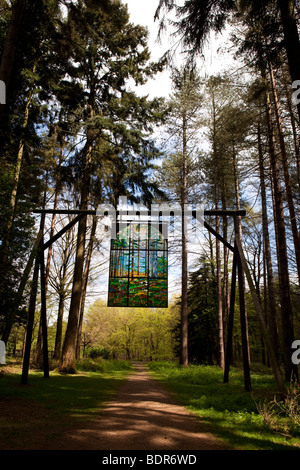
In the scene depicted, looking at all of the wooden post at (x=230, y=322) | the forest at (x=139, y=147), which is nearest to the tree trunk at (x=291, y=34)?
the forest at (x=139, y=147)

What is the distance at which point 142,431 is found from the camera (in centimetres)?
382

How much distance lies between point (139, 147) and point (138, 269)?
5.71m

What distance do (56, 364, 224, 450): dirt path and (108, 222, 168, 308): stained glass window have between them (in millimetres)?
6503

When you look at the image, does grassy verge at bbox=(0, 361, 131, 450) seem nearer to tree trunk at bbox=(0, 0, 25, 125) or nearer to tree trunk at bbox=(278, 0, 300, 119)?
tree trunk at bbox=(0, 0, 25, 125)

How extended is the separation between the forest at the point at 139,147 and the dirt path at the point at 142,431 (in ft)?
8.91

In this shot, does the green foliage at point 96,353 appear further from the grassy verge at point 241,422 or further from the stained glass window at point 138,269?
the grassy verge at point 241,422

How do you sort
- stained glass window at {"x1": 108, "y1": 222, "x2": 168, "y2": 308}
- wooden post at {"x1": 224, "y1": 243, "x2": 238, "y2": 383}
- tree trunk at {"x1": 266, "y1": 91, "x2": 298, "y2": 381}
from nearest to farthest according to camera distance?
tree trunk at {"x1": 266, "y1": 91, "x2": 298, "y2": 381}, wooden post at {"x1": 224, "y1": 243, "x2": 238, "y2": 383}, stained glass window at {"x1": 108, "y1": 222, "x2": 168, "y2": 308}

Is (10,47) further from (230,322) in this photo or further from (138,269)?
(230,322)

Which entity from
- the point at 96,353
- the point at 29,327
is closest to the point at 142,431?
the point at 29,327

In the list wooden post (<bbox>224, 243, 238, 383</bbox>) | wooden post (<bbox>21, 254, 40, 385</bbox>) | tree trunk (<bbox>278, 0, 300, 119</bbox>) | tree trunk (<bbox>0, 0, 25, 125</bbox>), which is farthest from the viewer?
wooden post (<bbox>224, 243, 238, 383</bbox>)

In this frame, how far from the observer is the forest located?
595 cm

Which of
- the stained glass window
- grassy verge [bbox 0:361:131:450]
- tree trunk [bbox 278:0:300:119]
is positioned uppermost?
tree trunk [bbox 278:0:300:119]

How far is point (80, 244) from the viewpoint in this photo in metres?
12.0

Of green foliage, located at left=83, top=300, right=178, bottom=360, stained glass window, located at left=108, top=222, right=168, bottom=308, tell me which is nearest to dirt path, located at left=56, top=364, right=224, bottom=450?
stained glass window, located at left=108, top=222, right=168, bottom=308
